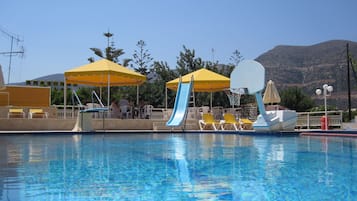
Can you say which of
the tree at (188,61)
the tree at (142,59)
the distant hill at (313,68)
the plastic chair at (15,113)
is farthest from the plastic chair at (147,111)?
the distant hill at (313,68)

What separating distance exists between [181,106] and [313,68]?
156 feet

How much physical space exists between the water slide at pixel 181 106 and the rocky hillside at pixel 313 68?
88.8 feet

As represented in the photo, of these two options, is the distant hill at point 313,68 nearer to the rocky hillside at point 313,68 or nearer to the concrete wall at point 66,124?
the rocky hillside at point 313,68

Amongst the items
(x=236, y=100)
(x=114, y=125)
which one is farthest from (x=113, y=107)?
(x=236, y=100)

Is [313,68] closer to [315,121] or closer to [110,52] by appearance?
[110,52]

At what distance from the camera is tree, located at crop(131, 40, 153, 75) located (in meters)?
35.3

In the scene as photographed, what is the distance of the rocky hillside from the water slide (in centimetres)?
2707

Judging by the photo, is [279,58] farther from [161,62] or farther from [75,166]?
[75,166]

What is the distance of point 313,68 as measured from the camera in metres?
59.3

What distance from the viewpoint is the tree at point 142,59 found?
116 ft

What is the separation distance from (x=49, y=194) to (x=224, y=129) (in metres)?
13.2

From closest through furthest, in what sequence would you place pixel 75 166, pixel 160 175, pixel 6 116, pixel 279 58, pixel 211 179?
→ 1. pixel 211 179
2. pixel 160 175
3. pixel 75 166
4. pixel 6 116
5. pixel 279 58

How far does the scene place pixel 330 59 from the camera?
6381 centimetres

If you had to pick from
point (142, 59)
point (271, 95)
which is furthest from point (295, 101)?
point (142, 59)
